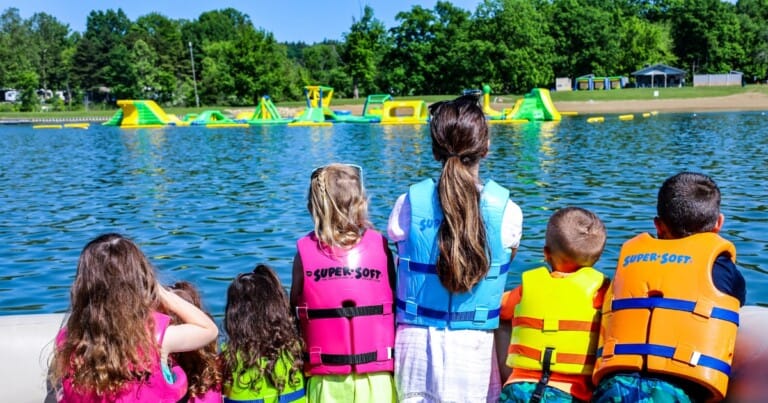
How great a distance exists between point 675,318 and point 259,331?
1.60 meters

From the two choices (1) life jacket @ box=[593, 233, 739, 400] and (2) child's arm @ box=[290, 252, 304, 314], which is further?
(2) child's arm @ box=[290, 252, 304, 314]

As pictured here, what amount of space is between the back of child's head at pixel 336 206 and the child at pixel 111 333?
70 cm

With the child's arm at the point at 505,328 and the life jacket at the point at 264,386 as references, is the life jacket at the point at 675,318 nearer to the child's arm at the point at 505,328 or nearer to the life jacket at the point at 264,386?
the child's arm at the point at 505,328

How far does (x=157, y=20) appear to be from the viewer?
105 m

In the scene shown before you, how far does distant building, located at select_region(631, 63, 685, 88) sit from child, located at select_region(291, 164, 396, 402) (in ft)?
225

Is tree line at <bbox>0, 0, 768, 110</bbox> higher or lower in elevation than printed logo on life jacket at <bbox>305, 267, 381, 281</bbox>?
higher

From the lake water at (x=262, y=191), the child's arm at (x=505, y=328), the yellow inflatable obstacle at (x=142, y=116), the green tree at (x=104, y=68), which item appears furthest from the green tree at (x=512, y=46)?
the child's arm at (x=505, y=328)

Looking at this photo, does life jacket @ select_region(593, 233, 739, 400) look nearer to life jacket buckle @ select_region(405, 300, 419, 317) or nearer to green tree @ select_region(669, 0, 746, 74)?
life jacket buckle @ select_region(405, 300, 419, 317)

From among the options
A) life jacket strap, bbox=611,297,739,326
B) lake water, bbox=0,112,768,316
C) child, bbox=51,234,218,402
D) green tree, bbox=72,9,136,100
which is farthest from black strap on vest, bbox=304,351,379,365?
green tree, bbox=72,9,136,100

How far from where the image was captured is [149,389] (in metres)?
2.62

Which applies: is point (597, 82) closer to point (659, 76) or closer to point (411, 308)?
point (659, 76)

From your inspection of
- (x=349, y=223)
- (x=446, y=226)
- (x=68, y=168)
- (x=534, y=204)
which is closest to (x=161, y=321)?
(x=349, y=223)

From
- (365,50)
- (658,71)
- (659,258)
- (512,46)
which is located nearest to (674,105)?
(512,46)

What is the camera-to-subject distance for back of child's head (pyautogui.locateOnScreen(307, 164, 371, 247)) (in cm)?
293
